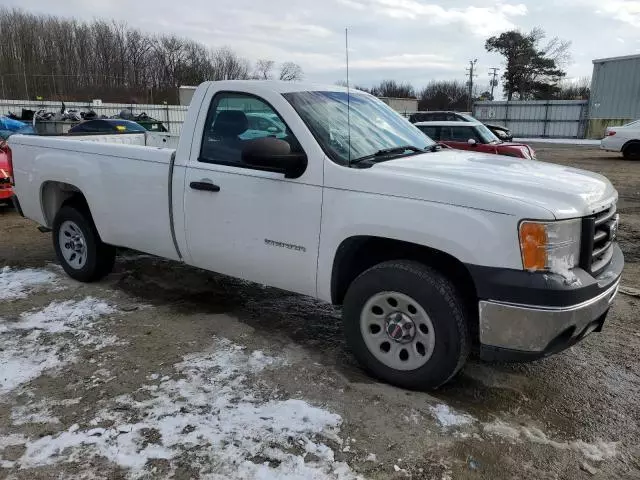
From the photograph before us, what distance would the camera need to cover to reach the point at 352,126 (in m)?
3.83

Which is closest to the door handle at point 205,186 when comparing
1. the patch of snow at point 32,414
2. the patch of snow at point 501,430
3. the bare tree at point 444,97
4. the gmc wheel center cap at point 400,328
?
the gmc wheel center cap at point 400,328

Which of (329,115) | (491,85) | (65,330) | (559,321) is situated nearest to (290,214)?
(329,115)

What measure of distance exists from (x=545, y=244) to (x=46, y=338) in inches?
142

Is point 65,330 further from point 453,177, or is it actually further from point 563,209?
point 563,209

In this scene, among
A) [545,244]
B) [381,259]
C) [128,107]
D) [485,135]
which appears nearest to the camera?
[545,244]

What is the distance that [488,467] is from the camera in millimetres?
2625

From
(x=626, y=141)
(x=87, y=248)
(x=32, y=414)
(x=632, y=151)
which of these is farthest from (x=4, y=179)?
(x=632, y=151)

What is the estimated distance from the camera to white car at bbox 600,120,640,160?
18.8 meters

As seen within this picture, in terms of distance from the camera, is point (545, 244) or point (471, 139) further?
point (471, 139)

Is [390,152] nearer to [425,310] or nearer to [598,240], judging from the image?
[425,310]

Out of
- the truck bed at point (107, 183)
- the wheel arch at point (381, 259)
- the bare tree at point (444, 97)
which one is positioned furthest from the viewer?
the bare tree at point (444, 97)

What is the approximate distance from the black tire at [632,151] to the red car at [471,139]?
7739 mm

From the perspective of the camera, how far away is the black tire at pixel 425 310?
3.01 metres

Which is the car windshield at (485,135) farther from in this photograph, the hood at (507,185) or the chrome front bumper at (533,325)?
the chrome front bumper at (533,325)
